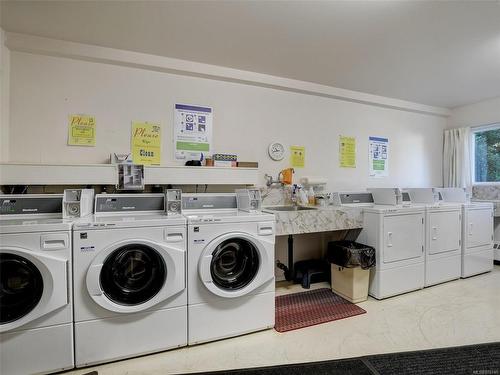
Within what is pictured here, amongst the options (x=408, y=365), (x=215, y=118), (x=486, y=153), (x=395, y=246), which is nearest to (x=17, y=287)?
(x=215, y=118)

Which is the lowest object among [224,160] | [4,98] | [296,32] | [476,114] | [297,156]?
[224,160]

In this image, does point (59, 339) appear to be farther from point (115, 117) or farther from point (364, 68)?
point (364, 68)

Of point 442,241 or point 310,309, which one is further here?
point 442,241

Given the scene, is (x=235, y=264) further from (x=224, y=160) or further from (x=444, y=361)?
(x=444, y=361)

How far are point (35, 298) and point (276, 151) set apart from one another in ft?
8.32

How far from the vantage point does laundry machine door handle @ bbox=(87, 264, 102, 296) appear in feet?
5.33

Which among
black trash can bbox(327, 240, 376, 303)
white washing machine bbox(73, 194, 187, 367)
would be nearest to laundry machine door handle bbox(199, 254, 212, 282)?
white washing machine bbox(73, 194, 187, 367)

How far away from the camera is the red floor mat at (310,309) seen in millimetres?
2209

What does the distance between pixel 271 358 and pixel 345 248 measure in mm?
1311

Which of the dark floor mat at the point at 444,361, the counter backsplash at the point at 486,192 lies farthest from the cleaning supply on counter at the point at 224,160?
the counter backsplash at the point at 486,192

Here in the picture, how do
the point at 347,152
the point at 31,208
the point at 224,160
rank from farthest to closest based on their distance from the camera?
the point at 347,152 < the point at 224,160 < the point at 31,208

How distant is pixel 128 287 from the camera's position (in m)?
1.78

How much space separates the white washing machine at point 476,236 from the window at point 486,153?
0.94 m

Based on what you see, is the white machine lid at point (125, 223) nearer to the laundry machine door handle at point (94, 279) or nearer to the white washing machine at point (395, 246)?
the laundry machine door handle at point (94, 279)
